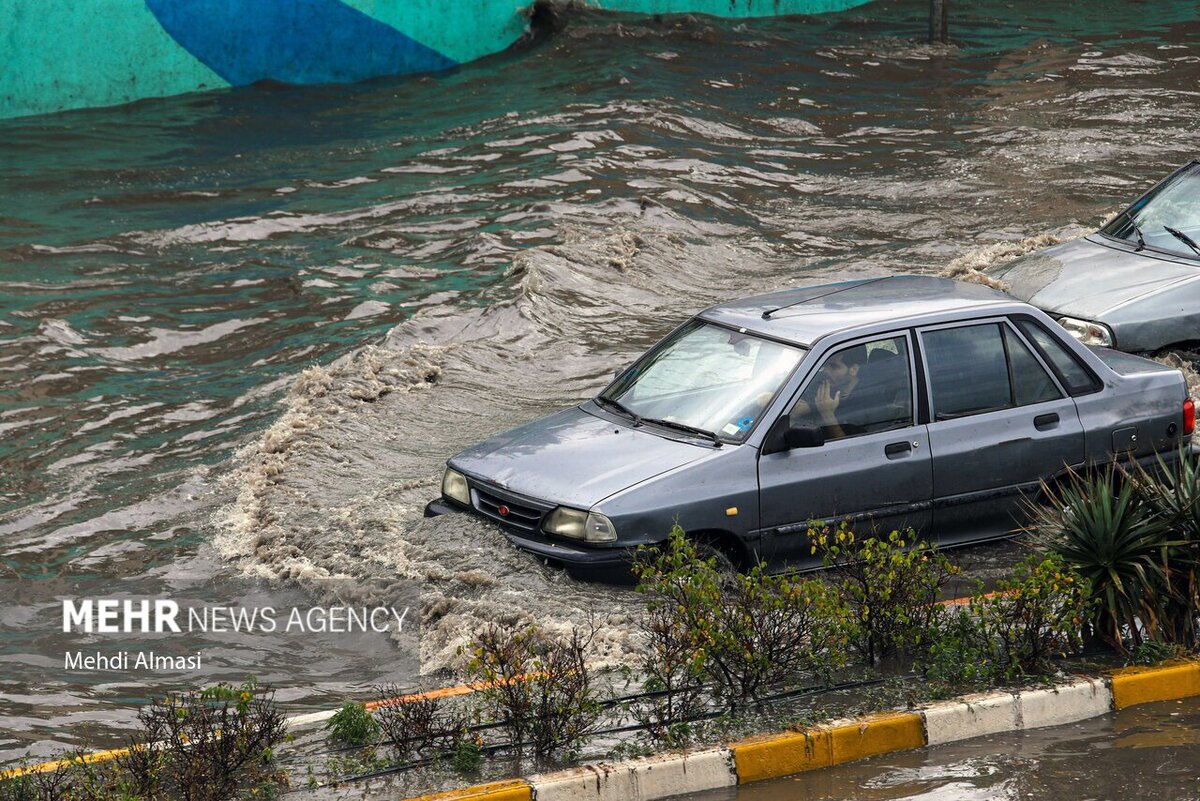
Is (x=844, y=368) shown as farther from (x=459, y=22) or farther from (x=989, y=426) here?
(x=459, y=22)

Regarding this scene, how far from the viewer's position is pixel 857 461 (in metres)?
7.23

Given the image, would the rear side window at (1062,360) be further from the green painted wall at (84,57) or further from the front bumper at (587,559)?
the green painted wall at (84,57)

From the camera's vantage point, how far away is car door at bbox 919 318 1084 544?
748 centimetres

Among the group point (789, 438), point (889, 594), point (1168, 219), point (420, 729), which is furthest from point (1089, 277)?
A: point (420, 729)

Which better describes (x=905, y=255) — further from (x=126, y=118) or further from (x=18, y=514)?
(x=126, y=118)

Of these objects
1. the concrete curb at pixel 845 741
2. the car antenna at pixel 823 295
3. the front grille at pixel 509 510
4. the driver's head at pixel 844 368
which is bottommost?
the concrete curb at pixel 845 741

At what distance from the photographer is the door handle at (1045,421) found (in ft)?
25.1

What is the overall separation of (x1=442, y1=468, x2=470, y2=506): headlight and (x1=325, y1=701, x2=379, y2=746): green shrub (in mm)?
2030

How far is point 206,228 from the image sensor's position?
16625mm

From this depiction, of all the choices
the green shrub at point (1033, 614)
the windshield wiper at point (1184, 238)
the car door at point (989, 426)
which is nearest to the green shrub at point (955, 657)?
the green shrub at point (1033, 614)

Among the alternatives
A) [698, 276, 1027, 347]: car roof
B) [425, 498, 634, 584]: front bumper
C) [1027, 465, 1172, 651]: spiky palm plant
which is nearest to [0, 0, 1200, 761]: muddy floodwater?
[425, 498, 634, 584]: front bumper

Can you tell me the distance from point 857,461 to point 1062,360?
1515 millimetres

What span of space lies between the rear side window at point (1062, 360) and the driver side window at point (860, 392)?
81 cm

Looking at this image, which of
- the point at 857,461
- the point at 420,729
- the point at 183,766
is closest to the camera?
the point at 183,766
